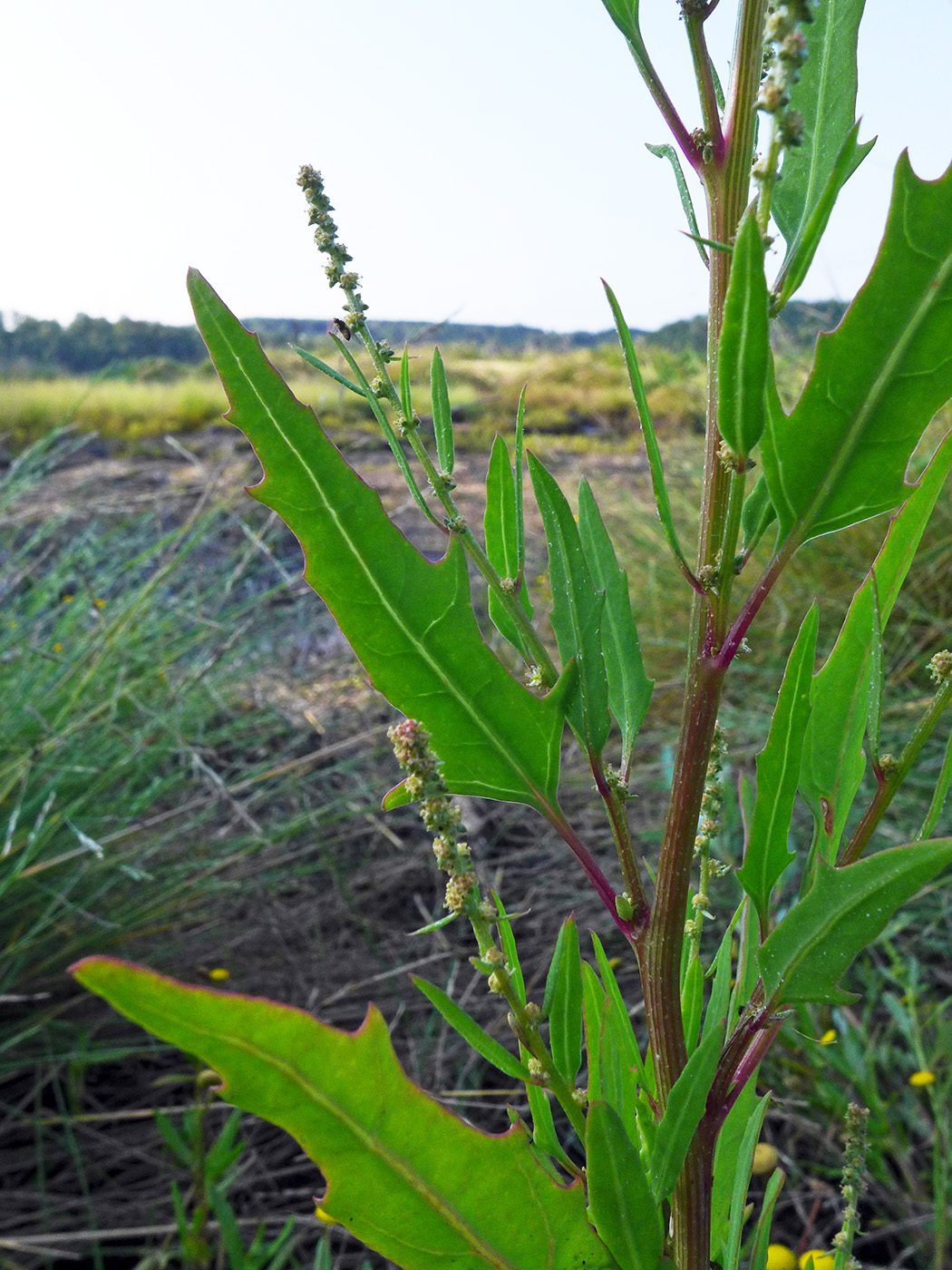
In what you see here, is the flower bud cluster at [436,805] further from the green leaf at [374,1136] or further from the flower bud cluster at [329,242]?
the flower bud cluster at [329,242]

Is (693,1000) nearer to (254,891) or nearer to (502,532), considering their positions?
(502,532)

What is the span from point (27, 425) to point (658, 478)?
6.86 meters

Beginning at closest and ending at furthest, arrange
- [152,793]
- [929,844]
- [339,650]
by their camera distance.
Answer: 1. [929,844]
2. [152,793]
3. [339,650]

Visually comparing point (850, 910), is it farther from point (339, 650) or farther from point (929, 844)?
point (339, 650)

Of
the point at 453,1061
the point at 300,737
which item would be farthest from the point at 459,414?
the point at 453,1061

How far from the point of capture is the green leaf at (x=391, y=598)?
0.93 feet

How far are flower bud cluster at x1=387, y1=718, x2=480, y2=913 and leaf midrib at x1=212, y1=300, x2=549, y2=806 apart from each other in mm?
37

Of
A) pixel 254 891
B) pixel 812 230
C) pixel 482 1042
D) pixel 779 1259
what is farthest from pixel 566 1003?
pixel 254 891

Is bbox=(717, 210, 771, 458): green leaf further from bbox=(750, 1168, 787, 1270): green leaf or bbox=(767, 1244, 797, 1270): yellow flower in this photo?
bbox=(767, 1244, 797, 1270): yellow flower

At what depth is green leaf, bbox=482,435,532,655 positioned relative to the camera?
0.36m

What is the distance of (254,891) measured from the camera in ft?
5.81

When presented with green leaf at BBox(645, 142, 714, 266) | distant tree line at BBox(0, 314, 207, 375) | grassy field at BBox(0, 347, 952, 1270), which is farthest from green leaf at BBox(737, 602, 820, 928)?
distant tree line at BBox(0, 314, 207, 375)

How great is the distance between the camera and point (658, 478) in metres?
0.32

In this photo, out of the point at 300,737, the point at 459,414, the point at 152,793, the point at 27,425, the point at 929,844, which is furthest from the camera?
the point at 459,414
